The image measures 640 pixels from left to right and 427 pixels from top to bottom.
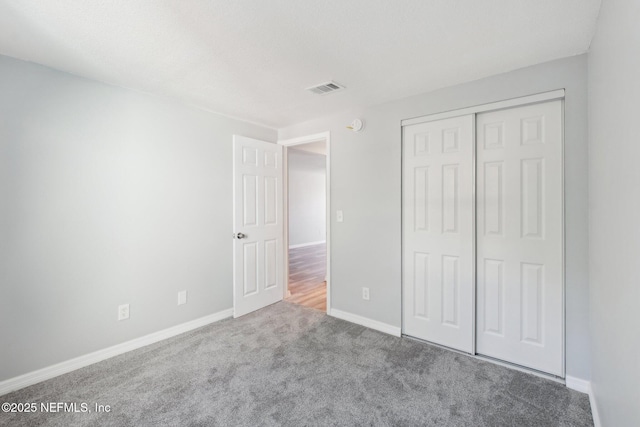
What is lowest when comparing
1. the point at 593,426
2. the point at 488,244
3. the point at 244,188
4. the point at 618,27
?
the point at 593,426

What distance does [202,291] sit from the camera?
3.07 metres

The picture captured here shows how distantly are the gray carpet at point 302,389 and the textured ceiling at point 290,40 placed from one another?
90.6 inches

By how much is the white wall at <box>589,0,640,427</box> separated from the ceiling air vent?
1646 mm

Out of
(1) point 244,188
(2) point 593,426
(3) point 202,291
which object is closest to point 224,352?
(3) point 202,291

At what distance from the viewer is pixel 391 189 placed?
284 cm

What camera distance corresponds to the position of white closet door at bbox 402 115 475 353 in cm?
244

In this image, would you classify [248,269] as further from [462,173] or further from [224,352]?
[462,173]

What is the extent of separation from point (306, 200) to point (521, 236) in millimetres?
6748

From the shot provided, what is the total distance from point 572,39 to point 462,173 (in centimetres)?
105

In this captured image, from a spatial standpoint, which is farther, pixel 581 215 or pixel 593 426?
pixel 581 215

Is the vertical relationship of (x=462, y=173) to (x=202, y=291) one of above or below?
above

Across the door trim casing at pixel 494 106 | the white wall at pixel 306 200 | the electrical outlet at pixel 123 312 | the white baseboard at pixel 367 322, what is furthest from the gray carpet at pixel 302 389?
the white wall at pixel 306 200

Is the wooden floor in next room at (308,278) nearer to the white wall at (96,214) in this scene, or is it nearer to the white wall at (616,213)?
the white wall at (96,214)

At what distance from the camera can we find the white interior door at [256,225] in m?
3.25
